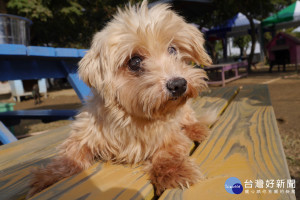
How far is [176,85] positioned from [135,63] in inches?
14.5

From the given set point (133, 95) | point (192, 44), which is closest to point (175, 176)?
point (133, 95)

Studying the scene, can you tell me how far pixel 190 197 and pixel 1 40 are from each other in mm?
2695

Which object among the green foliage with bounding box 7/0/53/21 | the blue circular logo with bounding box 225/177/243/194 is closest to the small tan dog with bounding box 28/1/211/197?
the blue circular logo with bounding box 225/177/243/194

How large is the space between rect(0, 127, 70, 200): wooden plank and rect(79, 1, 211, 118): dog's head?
67 centimetres

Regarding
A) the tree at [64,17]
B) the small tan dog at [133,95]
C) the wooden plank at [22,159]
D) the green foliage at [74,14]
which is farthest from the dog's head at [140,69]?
the green foliage at [74,14]

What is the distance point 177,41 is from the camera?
1.81 meters

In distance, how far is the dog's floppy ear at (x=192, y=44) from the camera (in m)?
1.81

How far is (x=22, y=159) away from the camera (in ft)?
5.85

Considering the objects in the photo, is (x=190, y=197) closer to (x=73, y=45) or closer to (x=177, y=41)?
(x=177, y=41)

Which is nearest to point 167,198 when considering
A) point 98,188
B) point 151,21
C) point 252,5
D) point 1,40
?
point 98,188

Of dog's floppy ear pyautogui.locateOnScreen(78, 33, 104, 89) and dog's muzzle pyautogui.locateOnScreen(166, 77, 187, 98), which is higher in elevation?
dog's floppy ear pyautogui.locateOnScreen(78, 33, 104, 89)

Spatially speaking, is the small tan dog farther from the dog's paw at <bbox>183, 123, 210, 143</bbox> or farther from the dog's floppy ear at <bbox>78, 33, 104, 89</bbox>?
the dog's paw at <bbox>183, 123, 210, 143</bbox>

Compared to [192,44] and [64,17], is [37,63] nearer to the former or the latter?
[192,44]

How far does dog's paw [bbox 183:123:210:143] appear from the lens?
75.4 inches
